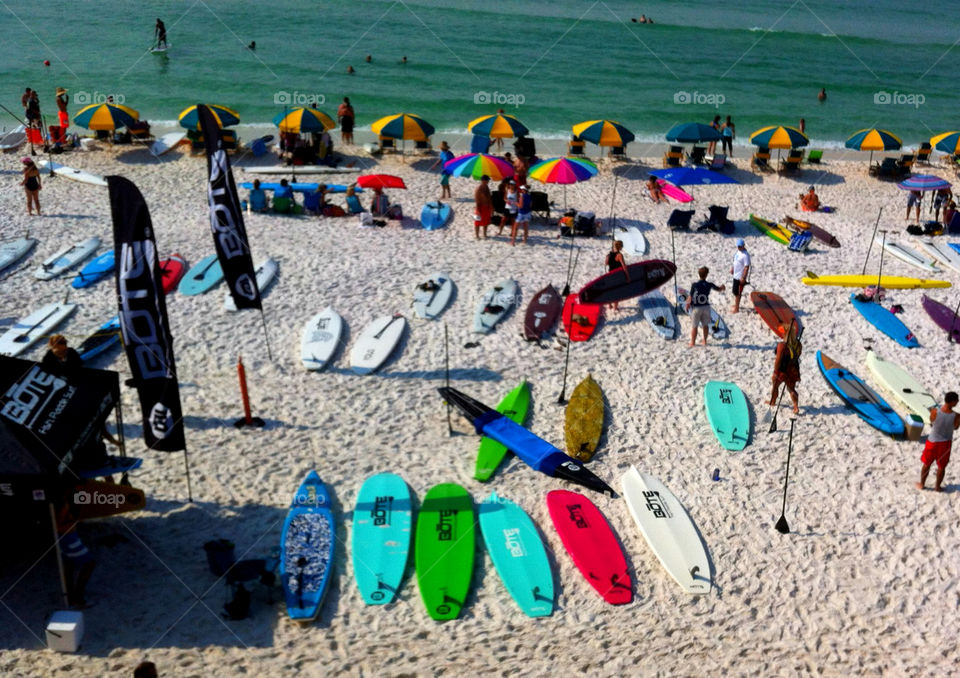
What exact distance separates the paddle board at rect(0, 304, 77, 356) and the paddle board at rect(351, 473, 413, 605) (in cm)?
645

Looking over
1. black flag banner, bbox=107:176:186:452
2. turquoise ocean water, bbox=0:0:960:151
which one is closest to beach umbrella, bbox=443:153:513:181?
black flag banner, bbox=107:176:186:452

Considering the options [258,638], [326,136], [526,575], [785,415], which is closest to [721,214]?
[785,415]

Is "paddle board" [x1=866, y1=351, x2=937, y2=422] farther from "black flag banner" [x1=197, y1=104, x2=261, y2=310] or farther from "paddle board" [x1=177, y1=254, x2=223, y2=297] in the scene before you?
"paddle board" [x1=177, y1=254, x2=223, y2=297]

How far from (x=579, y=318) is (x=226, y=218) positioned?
603 cm

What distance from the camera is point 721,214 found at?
751 inches

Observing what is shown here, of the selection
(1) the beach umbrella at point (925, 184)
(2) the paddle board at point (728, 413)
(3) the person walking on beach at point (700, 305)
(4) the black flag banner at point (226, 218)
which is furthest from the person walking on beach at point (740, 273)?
(4) the black flag banner at point (226, 218)

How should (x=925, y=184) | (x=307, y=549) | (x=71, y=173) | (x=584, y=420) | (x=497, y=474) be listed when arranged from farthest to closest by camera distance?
(x=71, y=173) < (x=925, y=184) < (x=584, y=420) < (x=497, y=474) < (x=307, y=549)

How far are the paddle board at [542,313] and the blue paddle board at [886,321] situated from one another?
547 centimetres

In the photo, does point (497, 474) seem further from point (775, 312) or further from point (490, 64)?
point (490, 64)

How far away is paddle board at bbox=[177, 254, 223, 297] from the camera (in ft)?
50.3

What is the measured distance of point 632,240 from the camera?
18.5m

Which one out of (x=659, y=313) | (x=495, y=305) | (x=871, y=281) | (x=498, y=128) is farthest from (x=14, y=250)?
(x=871, y=281)

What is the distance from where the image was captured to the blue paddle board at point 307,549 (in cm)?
909

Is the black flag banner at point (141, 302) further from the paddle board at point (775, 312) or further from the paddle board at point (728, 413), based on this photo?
the paddle board at point (775, 312)
